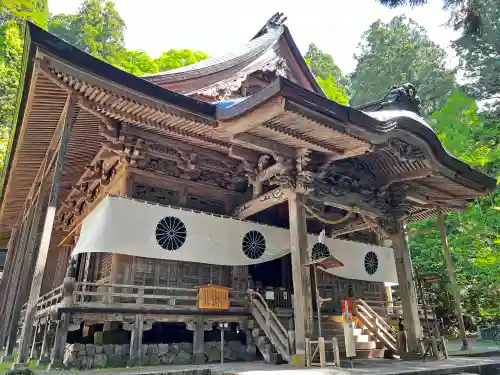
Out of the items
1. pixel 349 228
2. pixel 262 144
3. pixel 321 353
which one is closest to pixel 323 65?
pixel 349 228

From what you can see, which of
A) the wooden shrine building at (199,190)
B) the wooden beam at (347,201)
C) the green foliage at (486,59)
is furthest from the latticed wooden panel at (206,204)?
the green foliage at (486,59)

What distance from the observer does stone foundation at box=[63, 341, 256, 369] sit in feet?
22.1

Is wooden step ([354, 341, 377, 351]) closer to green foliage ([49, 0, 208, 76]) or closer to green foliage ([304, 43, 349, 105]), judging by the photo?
green foliage ([49, 0, 208, 76])

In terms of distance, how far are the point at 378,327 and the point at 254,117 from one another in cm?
672

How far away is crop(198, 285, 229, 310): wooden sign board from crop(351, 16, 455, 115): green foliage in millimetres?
28243

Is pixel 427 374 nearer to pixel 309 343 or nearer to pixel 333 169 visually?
pixel 309 343

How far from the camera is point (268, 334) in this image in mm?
7805

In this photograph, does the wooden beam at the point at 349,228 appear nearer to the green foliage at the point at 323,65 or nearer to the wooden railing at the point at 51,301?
the wooden railing at the point at 51,301

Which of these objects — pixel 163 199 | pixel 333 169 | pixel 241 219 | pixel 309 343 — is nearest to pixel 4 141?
pixel 163 199

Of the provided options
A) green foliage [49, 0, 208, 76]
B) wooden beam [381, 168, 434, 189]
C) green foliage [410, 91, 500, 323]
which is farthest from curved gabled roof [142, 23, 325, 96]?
green foliage [49, 0, 208, 76]

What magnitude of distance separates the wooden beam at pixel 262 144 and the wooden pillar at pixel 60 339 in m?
4.61

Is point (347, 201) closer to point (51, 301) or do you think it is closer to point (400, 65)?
point (51, 301)

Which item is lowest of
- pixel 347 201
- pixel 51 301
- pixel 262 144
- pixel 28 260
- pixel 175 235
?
pixel 51 301

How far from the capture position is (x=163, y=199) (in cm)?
916
